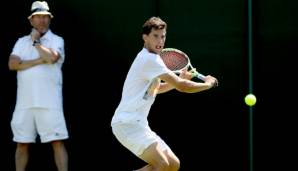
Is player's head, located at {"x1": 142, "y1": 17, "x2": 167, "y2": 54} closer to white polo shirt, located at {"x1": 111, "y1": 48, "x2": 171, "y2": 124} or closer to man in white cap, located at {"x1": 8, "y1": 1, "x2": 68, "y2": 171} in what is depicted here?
white polo shirt, located at {"x1": 111, "y1": 48, "x2": 171, "y2": 124}

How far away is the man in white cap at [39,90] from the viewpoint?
353 inches

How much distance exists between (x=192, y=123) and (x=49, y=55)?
67.8 inches

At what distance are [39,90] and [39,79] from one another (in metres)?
0.12

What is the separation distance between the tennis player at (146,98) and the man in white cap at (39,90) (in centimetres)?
182

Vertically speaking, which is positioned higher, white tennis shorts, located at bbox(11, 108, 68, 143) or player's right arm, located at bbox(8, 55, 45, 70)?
player's right arm, located at bbox(8, 55, 45, 70)

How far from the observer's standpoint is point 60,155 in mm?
8992

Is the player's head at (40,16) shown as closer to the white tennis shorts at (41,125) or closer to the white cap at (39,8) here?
the white cap at (39,8)

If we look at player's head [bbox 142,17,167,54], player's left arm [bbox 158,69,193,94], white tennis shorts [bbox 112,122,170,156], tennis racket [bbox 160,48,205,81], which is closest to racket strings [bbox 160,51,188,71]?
tennis racket [bbox 160,48,205,81]

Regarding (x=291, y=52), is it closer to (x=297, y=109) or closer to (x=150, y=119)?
(x=297, y=109)

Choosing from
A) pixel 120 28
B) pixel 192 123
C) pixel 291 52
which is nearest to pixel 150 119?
pixel 192 123

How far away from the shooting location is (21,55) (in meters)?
9.06

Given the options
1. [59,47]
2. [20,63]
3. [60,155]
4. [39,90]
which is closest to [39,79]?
[39,90]

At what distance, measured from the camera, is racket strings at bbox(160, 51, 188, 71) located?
25.4 feet

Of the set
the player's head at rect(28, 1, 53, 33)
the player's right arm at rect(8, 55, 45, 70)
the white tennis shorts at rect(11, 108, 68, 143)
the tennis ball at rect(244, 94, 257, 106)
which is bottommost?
the white tennis shorts at rect(11, 108, 68, 143)
